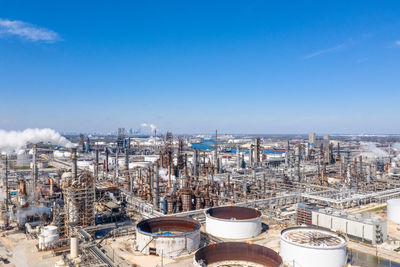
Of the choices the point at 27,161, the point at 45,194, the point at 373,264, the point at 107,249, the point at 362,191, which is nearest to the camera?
the point at 373,264

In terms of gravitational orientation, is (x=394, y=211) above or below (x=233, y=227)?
below

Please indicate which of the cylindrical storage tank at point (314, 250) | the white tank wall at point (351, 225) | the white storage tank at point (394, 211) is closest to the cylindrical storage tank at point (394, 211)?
the white storage tank at point (394, 211)

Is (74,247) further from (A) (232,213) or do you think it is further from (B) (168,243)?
(A) (232,213)

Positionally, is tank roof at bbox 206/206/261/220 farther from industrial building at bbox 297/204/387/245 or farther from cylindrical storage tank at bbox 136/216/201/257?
cylindrical storage tank at bbox 136/216/201/257

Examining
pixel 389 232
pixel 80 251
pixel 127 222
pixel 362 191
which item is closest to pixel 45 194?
pixel 127 222

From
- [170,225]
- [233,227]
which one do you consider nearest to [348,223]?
[233,227]

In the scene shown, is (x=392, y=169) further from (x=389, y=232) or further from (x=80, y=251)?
(x=80, y=251)

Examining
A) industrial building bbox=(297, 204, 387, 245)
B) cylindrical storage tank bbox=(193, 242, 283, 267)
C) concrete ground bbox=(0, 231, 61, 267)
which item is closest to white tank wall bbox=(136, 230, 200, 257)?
cylindrical storage tank bbox=(193, 242, 283, 267)
